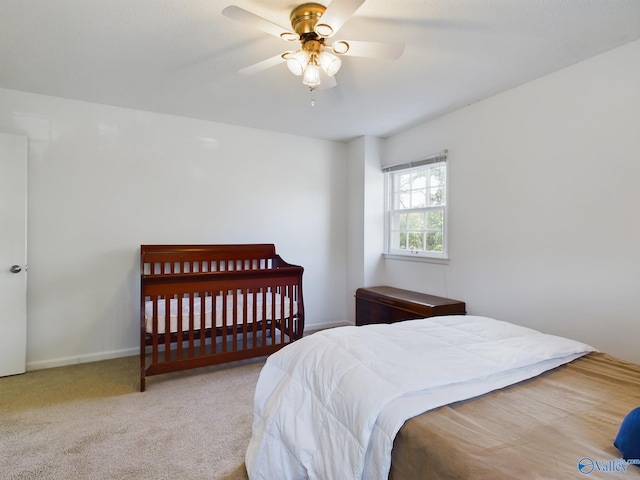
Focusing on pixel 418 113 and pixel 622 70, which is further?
pixel 418 113

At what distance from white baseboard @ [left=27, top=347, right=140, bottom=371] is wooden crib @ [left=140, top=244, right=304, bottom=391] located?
198mm

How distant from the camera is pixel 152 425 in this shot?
205 centimetres

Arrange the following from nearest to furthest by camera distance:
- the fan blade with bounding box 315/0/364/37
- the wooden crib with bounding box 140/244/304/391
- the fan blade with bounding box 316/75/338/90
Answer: the fan blade with bounding box 315/0/364/37 → the fan blade with bounding box 316/75/338/90 → the wooden crib with bounding box 140/244/304/391

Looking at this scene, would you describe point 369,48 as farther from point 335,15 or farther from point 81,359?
point 81,359

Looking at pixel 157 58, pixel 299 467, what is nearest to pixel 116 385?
pixel 299 467

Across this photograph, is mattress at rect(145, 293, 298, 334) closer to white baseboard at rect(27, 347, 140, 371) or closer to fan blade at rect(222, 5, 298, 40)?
white baseboard at rect(27, 347, 140, 371)

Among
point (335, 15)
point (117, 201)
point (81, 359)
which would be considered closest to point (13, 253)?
point (117, 201)

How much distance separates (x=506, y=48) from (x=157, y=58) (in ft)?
7.50

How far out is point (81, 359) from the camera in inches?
120

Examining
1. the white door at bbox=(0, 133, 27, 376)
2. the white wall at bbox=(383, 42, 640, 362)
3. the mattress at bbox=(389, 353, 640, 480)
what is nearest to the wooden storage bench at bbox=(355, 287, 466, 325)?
the white wall at bbox=(383, 42, 640, 362)

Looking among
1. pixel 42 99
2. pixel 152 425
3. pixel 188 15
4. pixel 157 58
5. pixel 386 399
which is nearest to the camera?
pixel 386 399

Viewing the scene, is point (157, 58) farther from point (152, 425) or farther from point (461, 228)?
point (461, 228)

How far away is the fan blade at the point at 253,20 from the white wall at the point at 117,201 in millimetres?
2110

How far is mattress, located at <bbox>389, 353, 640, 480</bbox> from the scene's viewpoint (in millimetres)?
800
